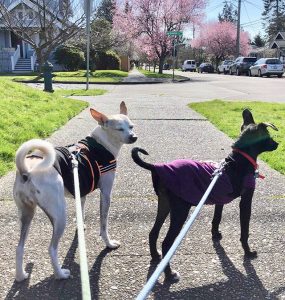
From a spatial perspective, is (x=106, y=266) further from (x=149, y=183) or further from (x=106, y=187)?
(x=149, y=183)

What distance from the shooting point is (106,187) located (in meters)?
3.71

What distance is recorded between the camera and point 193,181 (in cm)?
328

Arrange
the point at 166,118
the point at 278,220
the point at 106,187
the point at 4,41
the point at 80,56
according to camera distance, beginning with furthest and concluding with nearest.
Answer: the point at 4,41 → the point at 80,56 → the point at 166,118 → the point at 278,220 → the point at 106,187

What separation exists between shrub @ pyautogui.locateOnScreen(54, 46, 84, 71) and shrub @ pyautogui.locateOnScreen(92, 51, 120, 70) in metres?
2.02

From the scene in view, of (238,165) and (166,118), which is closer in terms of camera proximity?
(238,165)

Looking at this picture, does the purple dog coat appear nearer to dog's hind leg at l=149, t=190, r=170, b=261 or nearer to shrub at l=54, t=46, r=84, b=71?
dog's hind leg at l=149, t=190, r=170, b=261

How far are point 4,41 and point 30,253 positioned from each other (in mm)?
42004

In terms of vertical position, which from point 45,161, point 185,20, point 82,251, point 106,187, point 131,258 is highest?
point 185,20

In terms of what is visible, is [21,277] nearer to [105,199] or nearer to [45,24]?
[105,199]

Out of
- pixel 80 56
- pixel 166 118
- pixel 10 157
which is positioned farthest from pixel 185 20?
pixel 10 157

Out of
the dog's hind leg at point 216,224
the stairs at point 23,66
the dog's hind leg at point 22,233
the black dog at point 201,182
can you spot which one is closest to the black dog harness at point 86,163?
the dog's hind leg at point 22,233

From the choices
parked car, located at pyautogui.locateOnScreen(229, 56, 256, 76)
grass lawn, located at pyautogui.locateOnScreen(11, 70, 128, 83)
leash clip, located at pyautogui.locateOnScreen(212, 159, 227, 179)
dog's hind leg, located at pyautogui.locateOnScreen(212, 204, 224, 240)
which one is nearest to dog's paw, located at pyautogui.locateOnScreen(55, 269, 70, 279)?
leash clip, located at pyautogui.locateOnScreen(212, 159, 227, 179)

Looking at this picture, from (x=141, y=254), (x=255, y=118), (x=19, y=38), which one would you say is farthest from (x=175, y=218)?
(x=19, y=38)

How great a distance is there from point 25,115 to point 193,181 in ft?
22.5
